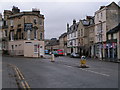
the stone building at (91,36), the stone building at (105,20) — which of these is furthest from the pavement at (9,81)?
the stone building at (91,36)

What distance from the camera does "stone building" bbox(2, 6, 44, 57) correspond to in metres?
49.8

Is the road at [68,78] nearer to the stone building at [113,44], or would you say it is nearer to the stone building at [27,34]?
the stone building at [113,44]

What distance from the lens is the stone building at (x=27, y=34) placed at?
49.8m

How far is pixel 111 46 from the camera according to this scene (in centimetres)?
4728

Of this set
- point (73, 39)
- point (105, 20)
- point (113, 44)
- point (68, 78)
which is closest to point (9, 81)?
A: point (68, 78)

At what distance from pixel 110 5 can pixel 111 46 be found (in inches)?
454

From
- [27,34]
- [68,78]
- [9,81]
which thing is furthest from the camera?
[27,34]

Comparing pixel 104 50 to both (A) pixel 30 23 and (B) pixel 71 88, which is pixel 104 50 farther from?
(B) pixel 71 88

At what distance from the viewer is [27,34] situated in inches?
1978

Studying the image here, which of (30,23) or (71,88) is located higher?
(30,23)

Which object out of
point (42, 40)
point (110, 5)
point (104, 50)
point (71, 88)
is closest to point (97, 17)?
point (110, 5)

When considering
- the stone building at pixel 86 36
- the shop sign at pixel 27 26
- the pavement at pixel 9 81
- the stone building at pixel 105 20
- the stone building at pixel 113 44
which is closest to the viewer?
the pavement at pixel 9 81

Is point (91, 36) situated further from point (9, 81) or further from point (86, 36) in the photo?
point (9, 81)

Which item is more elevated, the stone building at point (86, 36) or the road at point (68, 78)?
the stone building at point (86, 36)
